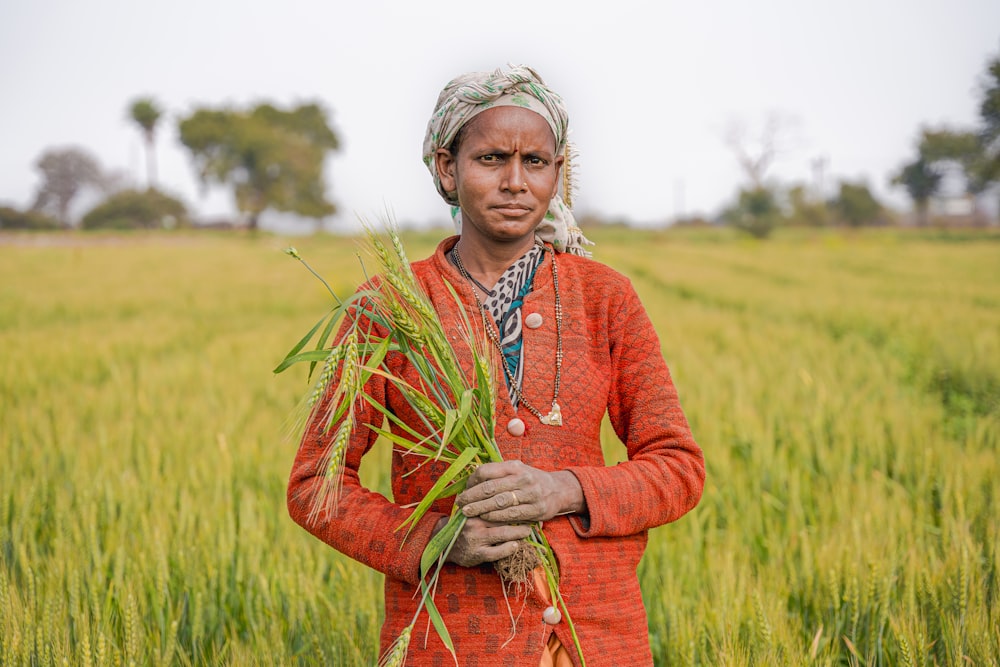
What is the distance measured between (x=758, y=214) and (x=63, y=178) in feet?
173

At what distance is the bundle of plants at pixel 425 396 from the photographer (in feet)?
3.88

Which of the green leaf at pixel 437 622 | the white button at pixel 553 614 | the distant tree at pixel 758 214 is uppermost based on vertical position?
Result: the distant tree at pixel 758 214

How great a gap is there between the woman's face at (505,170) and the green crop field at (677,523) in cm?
24

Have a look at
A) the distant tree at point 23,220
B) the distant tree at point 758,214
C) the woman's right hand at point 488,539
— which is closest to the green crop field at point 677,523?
the woman's right hand at point 488,539

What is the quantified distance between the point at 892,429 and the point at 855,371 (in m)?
1.60

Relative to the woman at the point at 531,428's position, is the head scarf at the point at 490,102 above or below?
above

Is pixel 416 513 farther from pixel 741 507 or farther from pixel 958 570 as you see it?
pixel 741 507

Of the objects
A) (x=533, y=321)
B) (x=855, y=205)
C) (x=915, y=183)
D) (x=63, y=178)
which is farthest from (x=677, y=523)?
(x=63, y=178)

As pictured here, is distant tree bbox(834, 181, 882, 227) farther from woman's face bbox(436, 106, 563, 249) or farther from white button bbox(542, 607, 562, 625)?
white button bbox(542, 607, 562, 625)

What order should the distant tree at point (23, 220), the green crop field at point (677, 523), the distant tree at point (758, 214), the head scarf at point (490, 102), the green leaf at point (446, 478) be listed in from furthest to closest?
the distant tree at point (23, 220)
the distant tree at point (758, 214)
the green crop field at point (677, 523)
the head scarf at point (490, 102)
the green leaf at point (446, 478)

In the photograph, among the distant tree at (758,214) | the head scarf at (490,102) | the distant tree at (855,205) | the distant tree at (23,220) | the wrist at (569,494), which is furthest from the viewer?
the distant tree at (855,205)

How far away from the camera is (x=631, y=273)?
53.3 ft

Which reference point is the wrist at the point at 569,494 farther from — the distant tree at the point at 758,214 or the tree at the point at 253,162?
the tree at the point at 253,162

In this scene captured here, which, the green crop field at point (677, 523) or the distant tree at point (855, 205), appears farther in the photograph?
the distant tree at point (855, 205)
